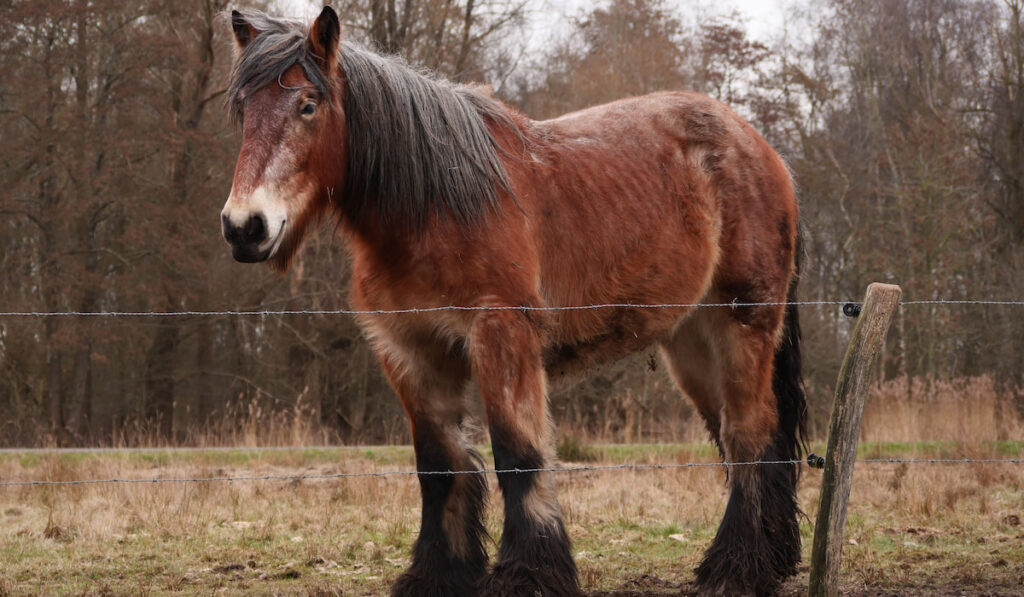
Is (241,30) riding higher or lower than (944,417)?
higher

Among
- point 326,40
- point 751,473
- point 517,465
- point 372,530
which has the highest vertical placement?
point 326,40

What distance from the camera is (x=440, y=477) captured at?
15.5 feet

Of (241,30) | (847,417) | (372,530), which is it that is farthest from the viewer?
(372,530)

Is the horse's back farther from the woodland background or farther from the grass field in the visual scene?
the woodland background

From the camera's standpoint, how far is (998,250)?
71.1 ft

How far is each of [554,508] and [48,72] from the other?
18112mm

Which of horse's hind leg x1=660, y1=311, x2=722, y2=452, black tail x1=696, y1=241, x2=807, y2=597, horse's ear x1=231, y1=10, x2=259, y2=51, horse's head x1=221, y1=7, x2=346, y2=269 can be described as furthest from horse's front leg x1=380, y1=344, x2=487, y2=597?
horse's hind leg x1=660, y1=311, x2=722, y2=452

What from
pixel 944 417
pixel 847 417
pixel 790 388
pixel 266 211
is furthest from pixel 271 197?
pixel 944 417

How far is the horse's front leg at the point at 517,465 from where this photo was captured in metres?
4.22

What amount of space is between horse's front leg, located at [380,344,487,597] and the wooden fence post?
5.37ft

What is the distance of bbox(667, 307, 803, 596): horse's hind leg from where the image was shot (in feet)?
16.4

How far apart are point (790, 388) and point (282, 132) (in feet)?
11.5

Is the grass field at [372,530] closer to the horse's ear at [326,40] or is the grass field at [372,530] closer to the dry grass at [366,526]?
the dry grass at [366,526]

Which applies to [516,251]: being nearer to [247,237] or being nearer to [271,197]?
[271,197]
